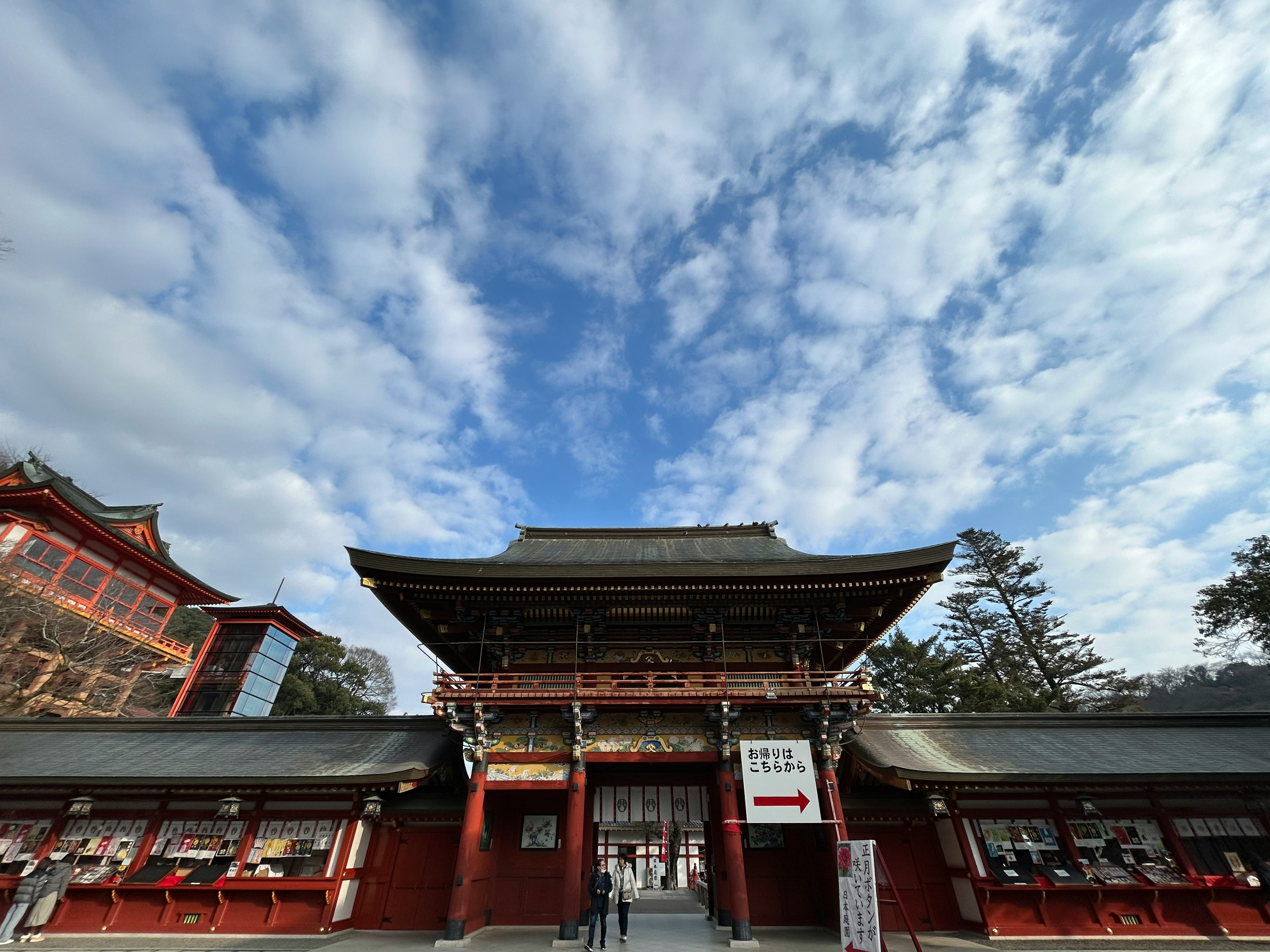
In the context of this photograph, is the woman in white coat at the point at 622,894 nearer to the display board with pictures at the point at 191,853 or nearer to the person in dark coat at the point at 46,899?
the display board with pictures at the point at 191,853

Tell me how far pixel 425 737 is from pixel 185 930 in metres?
6.14

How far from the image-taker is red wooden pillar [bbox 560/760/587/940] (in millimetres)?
12062

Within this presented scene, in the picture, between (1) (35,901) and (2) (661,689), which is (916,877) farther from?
(1) (35,901)

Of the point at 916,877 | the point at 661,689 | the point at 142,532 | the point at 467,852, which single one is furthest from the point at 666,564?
the point at 142,532

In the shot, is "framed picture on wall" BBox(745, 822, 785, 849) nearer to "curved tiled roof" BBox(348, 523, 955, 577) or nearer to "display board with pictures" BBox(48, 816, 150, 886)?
"curved tiled roof" BBox(348, 523, 955, 577)

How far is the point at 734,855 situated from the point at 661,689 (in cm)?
388

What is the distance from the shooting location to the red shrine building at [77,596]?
23906 millimetres

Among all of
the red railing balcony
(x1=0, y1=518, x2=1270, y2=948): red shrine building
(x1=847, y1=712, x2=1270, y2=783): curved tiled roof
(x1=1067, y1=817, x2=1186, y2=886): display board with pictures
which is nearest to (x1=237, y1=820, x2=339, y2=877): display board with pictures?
(x1=0, y1=518, x2=1270, y2=948): red shrine building

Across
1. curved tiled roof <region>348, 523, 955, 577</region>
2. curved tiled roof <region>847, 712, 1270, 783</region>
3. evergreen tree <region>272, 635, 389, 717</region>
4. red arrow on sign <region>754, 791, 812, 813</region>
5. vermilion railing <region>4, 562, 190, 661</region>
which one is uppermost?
evergreen tree <region>272, 635, 389, 717</region>

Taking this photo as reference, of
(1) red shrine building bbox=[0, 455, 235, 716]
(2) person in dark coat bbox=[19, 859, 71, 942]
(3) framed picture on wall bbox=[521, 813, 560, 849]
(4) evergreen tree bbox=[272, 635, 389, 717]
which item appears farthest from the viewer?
(4) evergreen tree bbox=[272, 635, 389, 717]

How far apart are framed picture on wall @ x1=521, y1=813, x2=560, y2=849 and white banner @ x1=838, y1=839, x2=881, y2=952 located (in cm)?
989

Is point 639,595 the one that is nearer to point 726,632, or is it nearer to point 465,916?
point 726,632

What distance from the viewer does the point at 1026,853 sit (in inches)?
522

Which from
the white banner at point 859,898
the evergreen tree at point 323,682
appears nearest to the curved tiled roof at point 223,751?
the white banner at point 859,898
